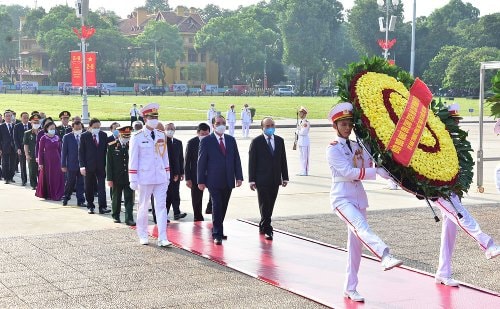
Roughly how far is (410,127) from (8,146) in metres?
14.1

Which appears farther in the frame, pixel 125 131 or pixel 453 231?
pixel 125 131

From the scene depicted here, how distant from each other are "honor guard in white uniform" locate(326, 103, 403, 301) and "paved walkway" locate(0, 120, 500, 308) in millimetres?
659

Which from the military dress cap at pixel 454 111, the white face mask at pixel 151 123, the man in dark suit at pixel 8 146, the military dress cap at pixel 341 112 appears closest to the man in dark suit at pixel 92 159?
the white face mask at pixel 151 123

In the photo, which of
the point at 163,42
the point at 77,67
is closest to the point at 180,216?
the point at 77,67

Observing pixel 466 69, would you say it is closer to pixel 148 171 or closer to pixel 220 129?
pixel 220 129

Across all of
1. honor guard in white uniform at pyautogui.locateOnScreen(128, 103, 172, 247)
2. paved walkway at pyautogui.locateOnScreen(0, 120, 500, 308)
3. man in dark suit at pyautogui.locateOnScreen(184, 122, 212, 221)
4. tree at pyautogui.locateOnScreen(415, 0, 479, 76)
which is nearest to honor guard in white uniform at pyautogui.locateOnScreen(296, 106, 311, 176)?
paved walkway at pyautogui.locateOnScreen(0, 120, 500, 308)

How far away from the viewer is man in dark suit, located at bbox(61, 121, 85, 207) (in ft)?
50.6

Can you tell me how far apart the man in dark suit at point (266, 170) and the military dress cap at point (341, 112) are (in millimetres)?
3795

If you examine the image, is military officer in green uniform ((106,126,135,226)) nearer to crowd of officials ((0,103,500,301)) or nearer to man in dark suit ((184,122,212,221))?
crowd of officials ((0,103,500,301))

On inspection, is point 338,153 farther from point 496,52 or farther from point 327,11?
point 327,11

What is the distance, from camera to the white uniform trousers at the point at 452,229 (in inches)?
331

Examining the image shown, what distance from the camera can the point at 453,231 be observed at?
874cm

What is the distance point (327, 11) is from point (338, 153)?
4815 inches

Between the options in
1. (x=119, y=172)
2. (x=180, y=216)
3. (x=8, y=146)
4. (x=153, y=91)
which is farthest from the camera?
(x=153, y=91)
